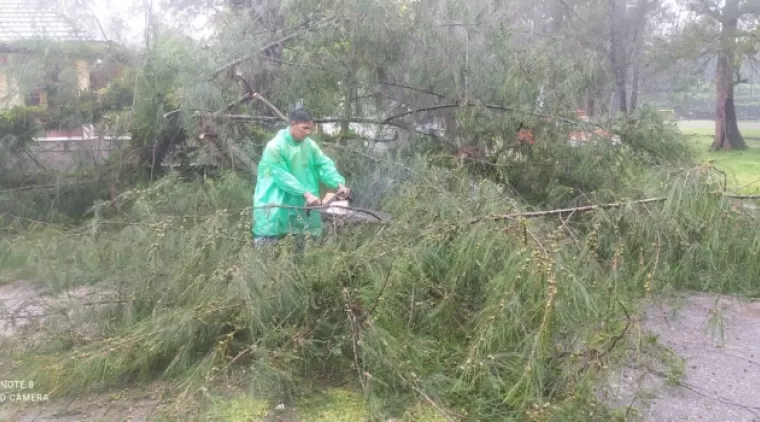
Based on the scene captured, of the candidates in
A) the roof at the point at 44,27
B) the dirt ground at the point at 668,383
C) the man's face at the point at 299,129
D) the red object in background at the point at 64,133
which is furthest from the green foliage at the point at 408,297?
the roof at the point at 44,27

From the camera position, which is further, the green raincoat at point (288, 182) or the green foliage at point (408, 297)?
the green raincoat at point (288, 182)

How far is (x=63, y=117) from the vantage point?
689 cm

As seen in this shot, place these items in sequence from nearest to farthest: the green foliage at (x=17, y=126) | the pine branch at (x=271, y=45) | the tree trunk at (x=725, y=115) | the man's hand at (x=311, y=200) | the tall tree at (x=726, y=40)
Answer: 1. the man's hand at (x=311, y=200)
2. the pine branch at (x=271, y=45)
3. the green foliage at (x=17, y=126)
4. the tall tree at (x=726, y=40)
5. the tree trunk at (x=725, y=115)

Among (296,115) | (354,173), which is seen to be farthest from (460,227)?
(354,173)

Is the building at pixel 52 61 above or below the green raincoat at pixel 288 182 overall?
above

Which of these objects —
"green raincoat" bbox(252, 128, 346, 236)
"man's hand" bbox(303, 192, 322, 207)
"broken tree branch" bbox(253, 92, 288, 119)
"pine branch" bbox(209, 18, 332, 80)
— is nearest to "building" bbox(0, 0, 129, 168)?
"pine branch" bbox(209, 18, 332, 80)

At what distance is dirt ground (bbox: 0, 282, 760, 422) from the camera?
125 inches

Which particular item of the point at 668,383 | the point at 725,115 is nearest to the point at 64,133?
the point at 668,383

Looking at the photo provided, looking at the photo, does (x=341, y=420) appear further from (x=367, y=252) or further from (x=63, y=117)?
(x=63, y=117)

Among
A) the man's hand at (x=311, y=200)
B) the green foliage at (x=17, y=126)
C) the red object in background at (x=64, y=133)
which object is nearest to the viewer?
the man's hand at (x=311, y=200)

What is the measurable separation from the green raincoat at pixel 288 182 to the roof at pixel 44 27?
3.63m

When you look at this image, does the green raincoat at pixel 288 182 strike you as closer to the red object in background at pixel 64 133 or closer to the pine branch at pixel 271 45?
the pine branch at pixel 271 45

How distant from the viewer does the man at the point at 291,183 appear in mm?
4215


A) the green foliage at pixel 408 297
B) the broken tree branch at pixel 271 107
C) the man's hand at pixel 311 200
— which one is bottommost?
the green foliage at pixel 408 297
